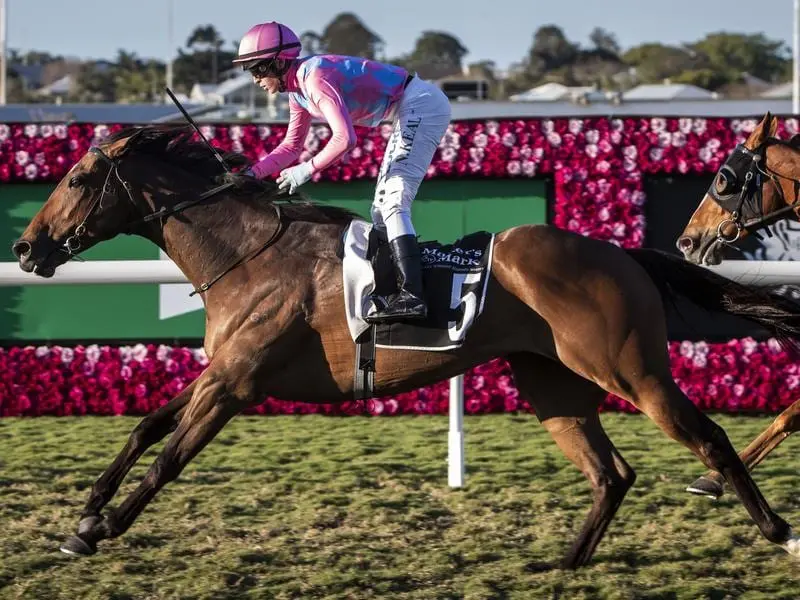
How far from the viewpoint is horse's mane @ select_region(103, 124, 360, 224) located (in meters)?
4.57

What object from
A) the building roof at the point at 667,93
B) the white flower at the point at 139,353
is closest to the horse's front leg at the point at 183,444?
the white flower at the point at 139,353

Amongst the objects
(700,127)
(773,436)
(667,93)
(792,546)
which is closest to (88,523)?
(792,546)

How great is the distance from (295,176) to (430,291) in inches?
23.6

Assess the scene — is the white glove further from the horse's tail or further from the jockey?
the horse's tail

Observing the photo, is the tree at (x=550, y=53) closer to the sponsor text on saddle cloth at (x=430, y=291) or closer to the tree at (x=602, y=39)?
the tree at (x=602, y=39)

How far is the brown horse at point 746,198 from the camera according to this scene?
4.69m

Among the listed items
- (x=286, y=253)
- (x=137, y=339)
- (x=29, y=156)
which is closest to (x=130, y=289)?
(x=137, y=339)

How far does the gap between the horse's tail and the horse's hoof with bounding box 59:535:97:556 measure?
2101mm

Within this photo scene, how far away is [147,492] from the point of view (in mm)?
4219

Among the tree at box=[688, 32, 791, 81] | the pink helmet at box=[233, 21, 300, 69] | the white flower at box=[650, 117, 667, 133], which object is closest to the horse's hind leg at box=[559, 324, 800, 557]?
the pink helmet at box=[233, 21, 300, 69]

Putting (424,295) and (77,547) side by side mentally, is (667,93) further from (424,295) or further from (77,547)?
(77,547)

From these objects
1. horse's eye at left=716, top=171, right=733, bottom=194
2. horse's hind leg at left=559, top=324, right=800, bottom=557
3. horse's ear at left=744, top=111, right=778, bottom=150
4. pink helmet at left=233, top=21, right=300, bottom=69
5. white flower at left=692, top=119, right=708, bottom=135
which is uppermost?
pink helmet at left=233, top=21, right=300, bottom=69

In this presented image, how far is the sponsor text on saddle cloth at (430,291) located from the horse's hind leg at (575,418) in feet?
1.29

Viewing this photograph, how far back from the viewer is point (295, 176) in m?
4.32
